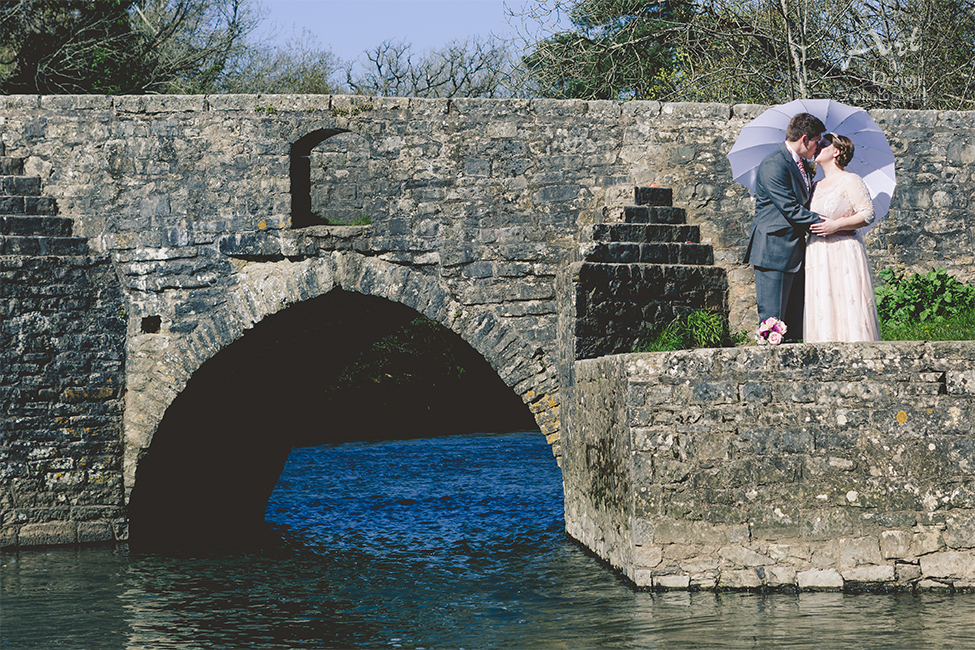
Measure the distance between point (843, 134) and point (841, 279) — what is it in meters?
0.96

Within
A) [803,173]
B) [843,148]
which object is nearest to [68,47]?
[803,173]

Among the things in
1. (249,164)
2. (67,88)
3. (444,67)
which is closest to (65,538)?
(249,164)

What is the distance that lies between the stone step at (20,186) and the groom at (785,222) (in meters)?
5.63

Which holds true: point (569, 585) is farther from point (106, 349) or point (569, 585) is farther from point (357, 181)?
point (106, 349)

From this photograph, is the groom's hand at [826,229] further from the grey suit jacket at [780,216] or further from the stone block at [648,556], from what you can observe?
the stone block at [648,556]

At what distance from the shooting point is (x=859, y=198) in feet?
21.0

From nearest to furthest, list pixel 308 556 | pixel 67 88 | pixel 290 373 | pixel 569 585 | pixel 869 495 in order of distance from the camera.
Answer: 1. pixel 869 495
2. pixel 569 585
3. pixel 308 556
4. pixel 290 373
5. pixel 67 88

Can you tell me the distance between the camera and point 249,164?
848 cm

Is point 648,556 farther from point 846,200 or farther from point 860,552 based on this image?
point 846,200

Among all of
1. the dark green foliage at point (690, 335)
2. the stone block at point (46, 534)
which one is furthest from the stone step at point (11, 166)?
the dark green foliage at point (690, 335)

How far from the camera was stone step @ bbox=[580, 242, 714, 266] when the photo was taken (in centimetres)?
779

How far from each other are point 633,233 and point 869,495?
2.89m

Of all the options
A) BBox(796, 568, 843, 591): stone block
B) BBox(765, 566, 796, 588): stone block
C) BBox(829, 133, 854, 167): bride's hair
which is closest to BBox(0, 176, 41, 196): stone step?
BBox(829, 133, 854, 167): bride's hair

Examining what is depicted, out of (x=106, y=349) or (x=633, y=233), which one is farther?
(x=106, y=349)
